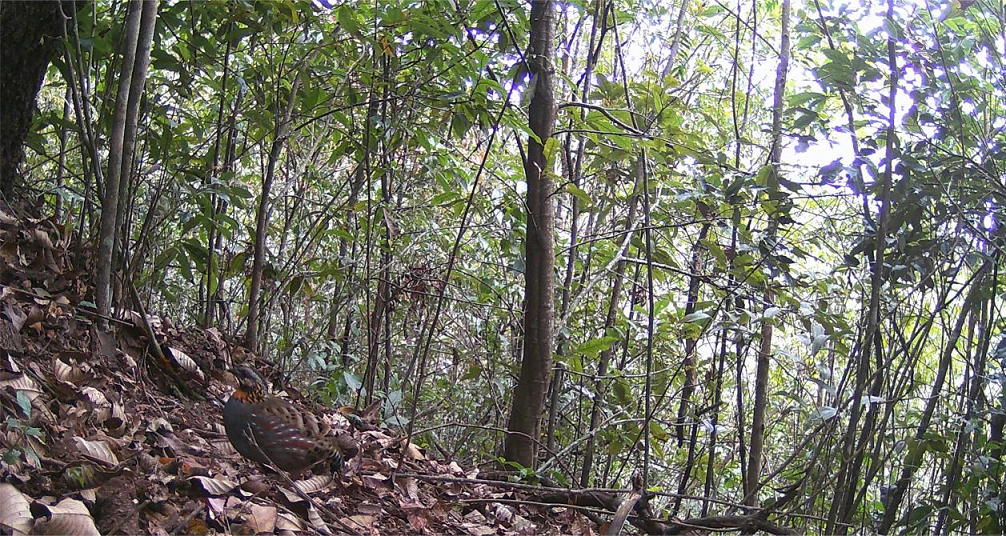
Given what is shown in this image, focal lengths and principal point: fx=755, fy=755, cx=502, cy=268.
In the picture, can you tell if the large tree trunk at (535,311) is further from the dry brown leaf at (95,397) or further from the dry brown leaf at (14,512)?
the dry brown leaf at (14,512)

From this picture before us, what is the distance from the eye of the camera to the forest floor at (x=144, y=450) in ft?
4.99

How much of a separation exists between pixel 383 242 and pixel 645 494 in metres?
1.87

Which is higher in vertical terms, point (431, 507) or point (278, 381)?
point (278, 381)

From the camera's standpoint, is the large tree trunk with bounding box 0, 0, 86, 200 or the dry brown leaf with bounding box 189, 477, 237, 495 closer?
the dry brown leaf with bounding box 189, 477, 237, 495

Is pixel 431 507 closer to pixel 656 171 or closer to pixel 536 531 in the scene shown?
pixel 536 531

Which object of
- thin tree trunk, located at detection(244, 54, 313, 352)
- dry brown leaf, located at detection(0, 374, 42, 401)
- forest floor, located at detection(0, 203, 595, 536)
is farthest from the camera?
thin tree trunk, located at detection(244, 54, 313, 352)

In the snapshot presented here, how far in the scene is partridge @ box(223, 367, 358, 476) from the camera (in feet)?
6.21

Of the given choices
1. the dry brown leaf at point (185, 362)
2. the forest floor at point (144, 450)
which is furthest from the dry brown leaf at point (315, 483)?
the dry brown leaf at point (185, 362)

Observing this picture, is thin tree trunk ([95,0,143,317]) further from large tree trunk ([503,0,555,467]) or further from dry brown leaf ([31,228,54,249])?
large tree trunk ([503,0,555,467])

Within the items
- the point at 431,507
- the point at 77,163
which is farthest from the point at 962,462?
the point at 77,163

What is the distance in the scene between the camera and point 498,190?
154 inches

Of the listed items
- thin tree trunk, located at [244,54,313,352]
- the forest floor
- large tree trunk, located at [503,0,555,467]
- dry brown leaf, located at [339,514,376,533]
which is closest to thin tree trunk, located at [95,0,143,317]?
the forest floor

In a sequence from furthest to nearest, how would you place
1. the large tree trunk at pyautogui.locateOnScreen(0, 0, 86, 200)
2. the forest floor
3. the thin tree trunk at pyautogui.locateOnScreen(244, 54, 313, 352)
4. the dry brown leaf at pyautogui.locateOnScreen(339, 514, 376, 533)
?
the thin tree trunk at pyautogui.locateOnScreen(244, 54, 313, 352)
the large tree trunk at pyautogui.locateOnScreen(0, 0, 86, 200)
the dry brown leaf at pyautogui.locateOnScreen(339, 514, 376, 533)
the forest floor

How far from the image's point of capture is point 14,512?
1.34m
